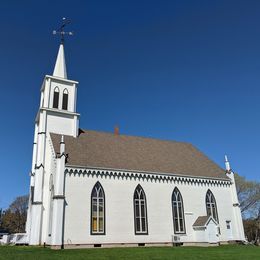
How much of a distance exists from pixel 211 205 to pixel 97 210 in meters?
14.5

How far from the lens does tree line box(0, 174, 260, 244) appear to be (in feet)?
196

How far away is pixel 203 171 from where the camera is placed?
3806cm

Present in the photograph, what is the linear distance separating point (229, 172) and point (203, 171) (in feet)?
12.3

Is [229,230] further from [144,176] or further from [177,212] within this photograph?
[144,176]

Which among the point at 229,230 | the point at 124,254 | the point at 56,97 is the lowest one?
the point at 124,254

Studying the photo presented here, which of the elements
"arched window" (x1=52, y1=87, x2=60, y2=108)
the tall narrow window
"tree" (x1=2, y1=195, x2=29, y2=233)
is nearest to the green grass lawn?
"arched window" (x1=52, y1=87, x2=60, y2=108)

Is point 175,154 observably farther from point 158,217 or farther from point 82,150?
point 82,150

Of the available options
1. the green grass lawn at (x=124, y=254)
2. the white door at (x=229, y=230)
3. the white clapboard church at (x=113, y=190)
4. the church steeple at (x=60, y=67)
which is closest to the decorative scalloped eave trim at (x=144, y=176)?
the white clapboard church at (x=113, y=190)

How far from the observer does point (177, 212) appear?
1340 inches

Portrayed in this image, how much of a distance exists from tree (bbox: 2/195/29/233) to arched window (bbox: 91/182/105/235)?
2535 inches

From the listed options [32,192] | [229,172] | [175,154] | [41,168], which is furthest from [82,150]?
[229,172]

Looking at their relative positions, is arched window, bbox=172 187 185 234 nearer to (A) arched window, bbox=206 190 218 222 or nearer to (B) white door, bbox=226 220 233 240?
(A) arched window, bbox=206 190 218 222

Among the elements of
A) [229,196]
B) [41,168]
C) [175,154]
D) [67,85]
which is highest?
[67,85]

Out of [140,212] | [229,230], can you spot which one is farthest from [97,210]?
[229,230]
